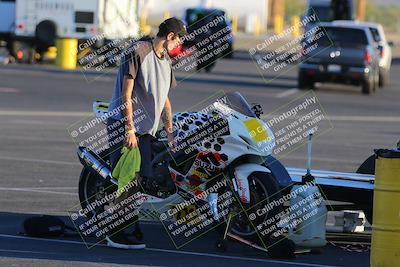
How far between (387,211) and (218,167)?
193 cm

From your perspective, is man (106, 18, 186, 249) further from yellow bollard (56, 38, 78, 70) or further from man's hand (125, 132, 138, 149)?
yellow bollard (56, 38, 78, 70)

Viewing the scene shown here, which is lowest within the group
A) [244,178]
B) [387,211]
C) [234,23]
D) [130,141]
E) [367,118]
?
[234,23]

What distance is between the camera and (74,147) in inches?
766

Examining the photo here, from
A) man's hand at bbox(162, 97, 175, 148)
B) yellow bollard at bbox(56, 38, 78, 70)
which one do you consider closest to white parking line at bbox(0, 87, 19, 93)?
yellow bollard at bbox(56, 38, 78, 70)

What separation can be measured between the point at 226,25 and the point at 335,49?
37.7ft

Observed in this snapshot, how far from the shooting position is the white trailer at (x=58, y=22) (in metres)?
40.5

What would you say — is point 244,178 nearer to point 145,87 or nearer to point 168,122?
point 168,122

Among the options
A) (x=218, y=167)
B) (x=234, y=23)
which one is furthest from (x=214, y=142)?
(x=234, y=23)

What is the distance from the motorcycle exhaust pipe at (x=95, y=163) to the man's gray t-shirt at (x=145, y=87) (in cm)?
70

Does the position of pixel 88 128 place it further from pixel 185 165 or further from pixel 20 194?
pixel 185 165

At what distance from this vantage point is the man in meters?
10.7

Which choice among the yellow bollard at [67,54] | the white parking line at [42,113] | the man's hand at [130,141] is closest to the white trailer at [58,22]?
the yellow bollard at [67,54]

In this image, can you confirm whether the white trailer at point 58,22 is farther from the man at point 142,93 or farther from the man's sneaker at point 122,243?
the man's sneaker at point 122,243

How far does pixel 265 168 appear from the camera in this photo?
35.5 ft
